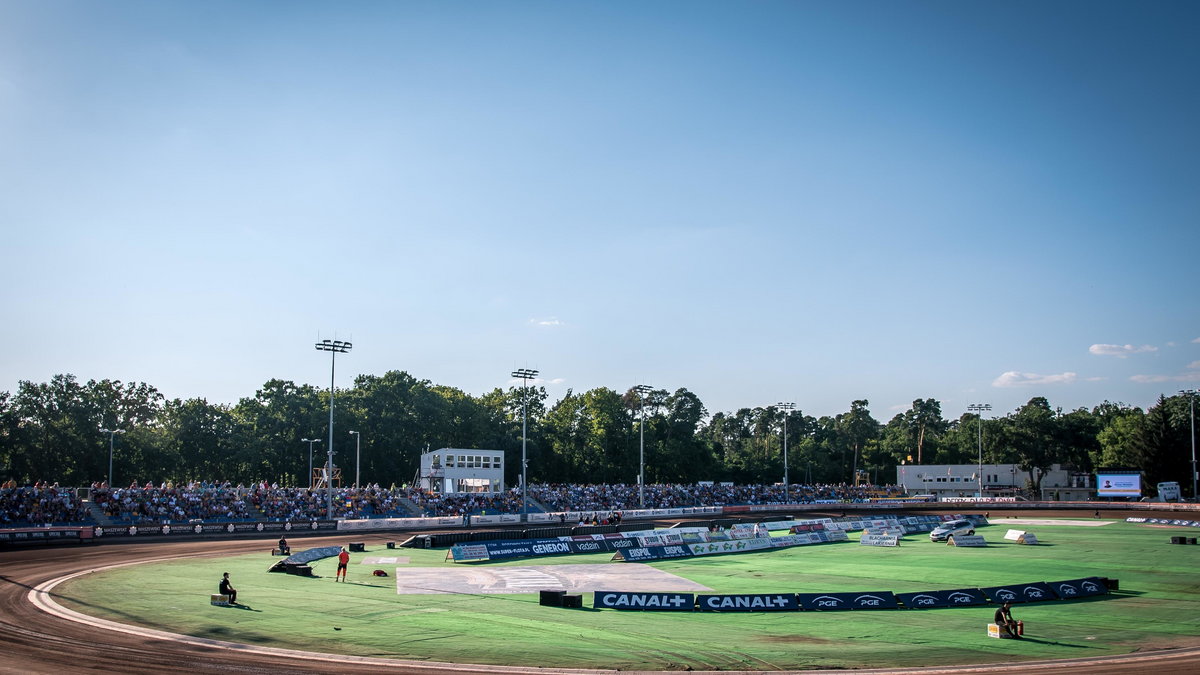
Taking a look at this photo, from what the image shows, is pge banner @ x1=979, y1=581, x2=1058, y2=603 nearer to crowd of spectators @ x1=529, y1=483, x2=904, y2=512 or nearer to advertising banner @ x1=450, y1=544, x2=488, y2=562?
advertising banner @ x1=450, y1=544, x2=488, y2=562

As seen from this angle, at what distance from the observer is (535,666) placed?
64.5ft

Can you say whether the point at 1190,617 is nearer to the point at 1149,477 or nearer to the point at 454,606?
the point at 454,606

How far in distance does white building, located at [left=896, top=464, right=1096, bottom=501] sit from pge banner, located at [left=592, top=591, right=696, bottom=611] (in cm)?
10677

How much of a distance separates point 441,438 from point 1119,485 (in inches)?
3269

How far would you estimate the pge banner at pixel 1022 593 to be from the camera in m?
28.4

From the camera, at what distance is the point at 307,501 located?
237 ft

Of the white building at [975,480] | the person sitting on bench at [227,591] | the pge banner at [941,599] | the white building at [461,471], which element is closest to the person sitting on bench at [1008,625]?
the pge banner at [941,599]

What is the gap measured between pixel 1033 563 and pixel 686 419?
99.9m

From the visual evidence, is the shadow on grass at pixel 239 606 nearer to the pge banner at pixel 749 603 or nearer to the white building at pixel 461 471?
the pge banner at pixel 749 603

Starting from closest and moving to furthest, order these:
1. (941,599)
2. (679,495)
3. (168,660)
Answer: (168,660) < (941,599) < (679,495)

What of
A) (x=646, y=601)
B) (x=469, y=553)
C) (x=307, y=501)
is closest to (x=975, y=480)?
(x=307, y=501)

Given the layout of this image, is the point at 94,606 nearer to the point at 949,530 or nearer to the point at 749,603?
the point at 749,603

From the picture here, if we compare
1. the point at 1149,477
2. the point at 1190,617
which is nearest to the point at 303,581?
the point at 1190,617

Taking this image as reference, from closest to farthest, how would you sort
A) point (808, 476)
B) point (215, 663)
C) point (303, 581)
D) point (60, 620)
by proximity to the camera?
point (215, 663), point (60, 620), point (303, 581), point (808, 476)
